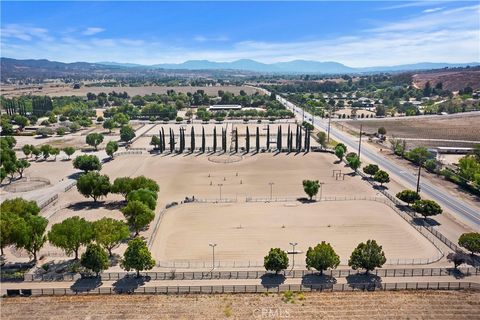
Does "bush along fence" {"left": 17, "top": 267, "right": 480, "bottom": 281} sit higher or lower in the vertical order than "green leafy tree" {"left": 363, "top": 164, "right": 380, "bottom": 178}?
lower

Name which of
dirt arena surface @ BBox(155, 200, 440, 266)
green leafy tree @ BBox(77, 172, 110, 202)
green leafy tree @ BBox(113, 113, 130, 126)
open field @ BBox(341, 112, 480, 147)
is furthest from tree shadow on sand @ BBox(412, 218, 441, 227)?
green leafy tree @ BBox(113, 113, 130, 126)

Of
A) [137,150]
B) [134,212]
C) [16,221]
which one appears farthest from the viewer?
[137,150]

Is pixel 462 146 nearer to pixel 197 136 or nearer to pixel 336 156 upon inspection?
pixel 336 156

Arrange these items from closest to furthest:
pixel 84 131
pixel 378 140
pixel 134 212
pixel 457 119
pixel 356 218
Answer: pixel 134 212
pixel 356 218
pixel 378 140
pixel 84 131
pixel 457 119

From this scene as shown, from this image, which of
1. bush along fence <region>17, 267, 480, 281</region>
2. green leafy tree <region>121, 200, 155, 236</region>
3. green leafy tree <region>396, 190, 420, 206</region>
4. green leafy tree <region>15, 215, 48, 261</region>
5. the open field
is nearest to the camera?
bush along fence <region>17, 267, 480, 281</region>

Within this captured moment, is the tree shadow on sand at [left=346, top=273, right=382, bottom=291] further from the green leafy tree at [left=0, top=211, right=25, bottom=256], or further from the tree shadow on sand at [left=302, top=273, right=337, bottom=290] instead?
the green leafy tree at [left=0, top=211, right=25, bottom=256]

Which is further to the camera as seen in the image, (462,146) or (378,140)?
(378,140)

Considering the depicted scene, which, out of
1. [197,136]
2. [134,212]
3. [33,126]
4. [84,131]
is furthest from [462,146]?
[33,126]

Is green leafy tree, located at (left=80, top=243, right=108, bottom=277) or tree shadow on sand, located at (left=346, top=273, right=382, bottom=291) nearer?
tree shadow on sand, located at (left=346, top=273, right=382, bottom=291)
